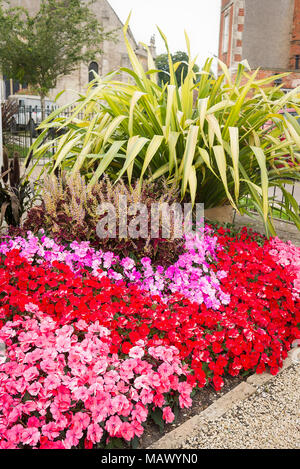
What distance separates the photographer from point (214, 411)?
179 cm

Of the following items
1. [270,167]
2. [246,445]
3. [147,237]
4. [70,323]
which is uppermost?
[270,167]

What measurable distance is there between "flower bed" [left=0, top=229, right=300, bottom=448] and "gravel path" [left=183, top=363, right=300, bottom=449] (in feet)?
0.43

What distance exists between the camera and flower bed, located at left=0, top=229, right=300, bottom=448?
1573mm

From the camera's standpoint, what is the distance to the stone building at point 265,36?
71.1 feet

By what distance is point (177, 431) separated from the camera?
64.7 inches

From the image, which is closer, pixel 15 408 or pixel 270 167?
pixel 15 408

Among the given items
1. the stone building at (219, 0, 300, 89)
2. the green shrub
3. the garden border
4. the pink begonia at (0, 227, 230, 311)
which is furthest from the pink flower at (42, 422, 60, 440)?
the stone building at (219, 0, 300, 89)

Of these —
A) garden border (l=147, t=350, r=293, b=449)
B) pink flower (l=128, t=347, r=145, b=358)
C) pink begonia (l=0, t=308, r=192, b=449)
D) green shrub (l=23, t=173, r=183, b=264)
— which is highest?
green shrub (l=23, t=173, r=183, b=264)

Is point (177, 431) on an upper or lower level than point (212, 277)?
lower

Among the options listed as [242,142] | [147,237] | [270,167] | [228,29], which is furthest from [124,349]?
[228,29]

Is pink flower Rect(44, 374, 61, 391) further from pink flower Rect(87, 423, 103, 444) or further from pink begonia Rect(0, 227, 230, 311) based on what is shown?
pink begonia Rect(0, 227, 230, 311)

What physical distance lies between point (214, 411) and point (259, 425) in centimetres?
20

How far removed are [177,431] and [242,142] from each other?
2375mm

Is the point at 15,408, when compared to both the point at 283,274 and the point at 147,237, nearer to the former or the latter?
the point at 147,237
